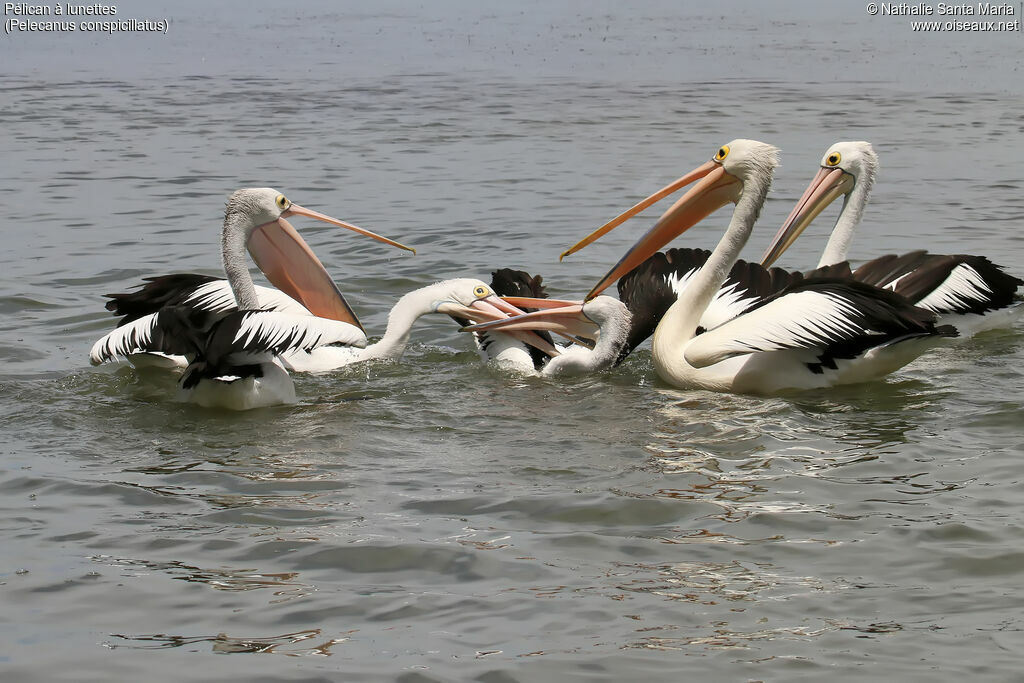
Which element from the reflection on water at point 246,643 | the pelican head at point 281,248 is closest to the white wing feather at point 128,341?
the pelican head at point 281,248

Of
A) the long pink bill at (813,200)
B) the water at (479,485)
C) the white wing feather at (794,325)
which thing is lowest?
the water at (479,485)

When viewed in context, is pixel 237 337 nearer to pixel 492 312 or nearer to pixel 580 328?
pixel 492 312

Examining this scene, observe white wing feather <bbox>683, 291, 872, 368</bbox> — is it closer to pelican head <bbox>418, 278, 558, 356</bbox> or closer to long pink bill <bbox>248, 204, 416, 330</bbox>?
pelican head <bbox>418, 278, 558, 356</bbox>

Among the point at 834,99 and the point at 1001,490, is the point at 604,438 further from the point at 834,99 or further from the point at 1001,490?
the point at 834,99

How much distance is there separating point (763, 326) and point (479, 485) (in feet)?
4.95

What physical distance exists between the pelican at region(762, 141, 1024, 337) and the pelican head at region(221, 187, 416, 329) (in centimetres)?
210

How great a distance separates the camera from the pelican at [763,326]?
525 cm

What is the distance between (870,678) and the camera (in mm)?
3094

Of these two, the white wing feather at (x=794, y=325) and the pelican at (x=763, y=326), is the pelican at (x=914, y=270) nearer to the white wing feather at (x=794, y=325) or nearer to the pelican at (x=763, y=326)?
the pelican at (x=763, y=326)

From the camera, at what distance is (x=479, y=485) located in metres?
4.44

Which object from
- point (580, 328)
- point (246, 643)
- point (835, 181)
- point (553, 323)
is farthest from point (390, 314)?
point (246, 643)

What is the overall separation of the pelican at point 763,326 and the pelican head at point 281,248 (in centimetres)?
122

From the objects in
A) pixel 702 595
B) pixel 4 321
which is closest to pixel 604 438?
pixel 702 595

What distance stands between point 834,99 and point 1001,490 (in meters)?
11.4
